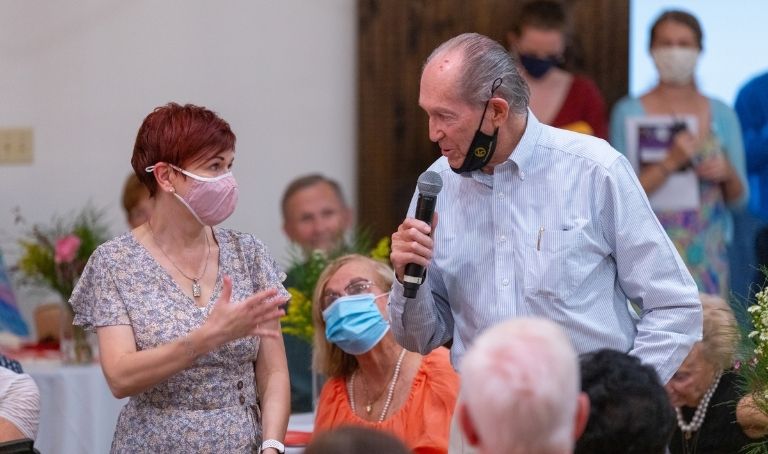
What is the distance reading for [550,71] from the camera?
5934 millimetres

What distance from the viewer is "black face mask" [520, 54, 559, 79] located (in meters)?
5.87

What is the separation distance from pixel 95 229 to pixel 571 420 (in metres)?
3.91

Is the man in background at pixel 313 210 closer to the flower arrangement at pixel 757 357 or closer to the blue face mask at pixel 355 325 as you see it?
the blue face mask at pixel 355 325

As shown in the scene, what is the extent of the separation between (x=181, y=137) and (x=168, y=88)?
3.44 m

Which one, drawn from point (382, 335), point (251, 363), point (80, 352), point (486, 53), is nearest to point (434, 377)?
point (382, 335)

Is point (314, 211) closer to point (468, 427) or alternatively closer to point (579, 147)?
point (579, 147)

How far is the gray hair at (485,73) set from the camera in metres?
2.92

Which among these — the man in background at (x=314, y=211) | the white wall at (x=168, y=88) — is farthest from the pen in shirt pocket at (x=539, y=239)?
the white wall at (x=168, y=88)

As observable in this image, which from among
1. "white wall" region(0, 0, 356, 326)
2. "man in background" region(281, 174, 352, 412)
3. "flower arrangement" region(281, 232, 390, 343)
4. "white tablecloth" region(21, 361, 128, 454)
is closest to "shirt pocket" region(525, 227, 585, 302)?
"flower arrangement" region(281, 232, 390, 343)

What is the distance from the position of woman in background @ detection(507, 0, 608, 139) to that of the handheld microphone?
303 cm

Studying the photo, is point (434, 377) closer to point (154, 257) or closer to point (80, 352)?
point (154, 257)

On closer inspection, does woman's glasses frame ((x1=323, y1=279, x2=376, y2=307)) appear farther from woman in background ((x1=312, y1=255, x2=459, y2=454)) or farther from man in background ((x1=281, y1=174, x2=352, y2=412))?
man in background ((x1=281, y1=174, x2=352, y2=412))

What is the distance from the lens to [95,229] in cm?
549

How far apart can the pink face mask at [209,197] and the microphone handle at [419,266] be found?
56 cm
